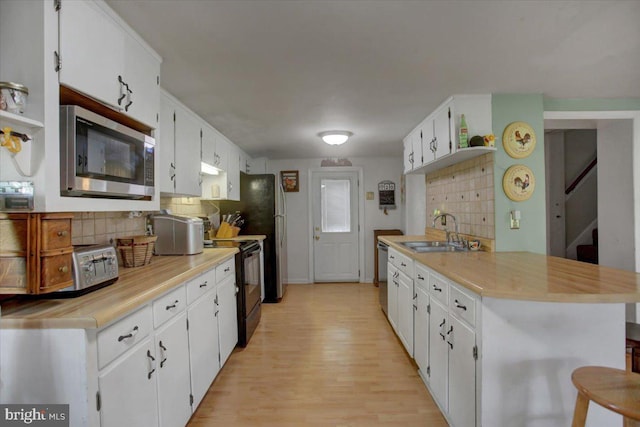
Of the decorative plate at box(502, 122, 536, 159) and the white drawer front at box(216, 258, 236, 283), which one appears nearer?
the white drawer front at box(216, 258, 236, 283)

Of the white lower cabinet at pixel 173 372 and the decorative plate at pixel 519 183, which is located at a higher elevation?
the decorative plate at pixel 519 183

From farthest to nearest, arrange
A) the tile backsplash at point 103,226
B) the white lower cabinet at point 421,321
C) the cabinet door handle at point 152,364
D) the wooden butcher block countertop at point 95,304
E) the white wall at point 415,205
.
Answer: the white wall at point 415,205
the white lower cabinet at point 421,321
the tile backsplash at point 103,226
the cabinet door handle at point 152,364
the wooden butcher block countertop at point 95,304

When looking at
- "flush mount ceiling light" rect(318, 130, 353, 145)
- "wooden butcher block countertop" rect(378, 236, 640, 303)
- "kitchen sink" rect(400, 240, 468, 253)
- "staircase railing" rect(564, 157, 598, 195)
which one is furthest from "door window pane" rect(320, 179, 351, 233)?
"staircase railing" rect(564, 157, 598, 195)

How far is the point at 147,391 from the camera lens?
50.9 inches

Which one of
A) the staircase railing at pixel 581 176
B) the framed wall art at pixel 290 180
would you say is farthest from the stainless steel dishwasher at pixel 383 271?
the staircase railing at pixel 581 176

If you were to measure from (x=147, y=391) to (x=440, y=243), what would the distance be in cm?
259

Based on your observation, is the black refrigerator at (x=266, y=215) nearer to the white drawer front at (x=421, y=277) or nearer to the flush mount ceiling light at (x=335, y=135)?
the flush mount ceiling light at (x=335, y=135)

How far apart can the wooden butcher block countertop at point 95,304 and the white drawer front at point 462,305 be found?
1.43m

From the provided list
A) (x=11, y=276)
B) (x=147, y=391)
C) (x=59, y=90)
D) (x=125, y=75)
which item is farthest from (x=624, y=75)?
(x=11, y=276)

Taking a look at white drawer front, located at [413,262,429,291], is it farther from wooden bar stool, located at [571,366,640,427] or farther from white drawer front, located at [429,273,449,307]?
wooden bar stool, located at [571,366,640,427]

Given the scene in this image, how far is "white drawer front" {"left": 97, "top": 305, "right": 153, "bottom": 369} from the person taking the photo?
105 centimetres

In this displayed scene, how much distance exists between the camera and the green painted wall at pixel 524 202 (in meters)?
2.41

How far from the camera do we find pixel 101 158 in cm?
135

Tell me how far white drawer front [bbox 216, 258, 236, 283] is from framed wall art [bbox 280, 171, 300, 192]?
2627mm
